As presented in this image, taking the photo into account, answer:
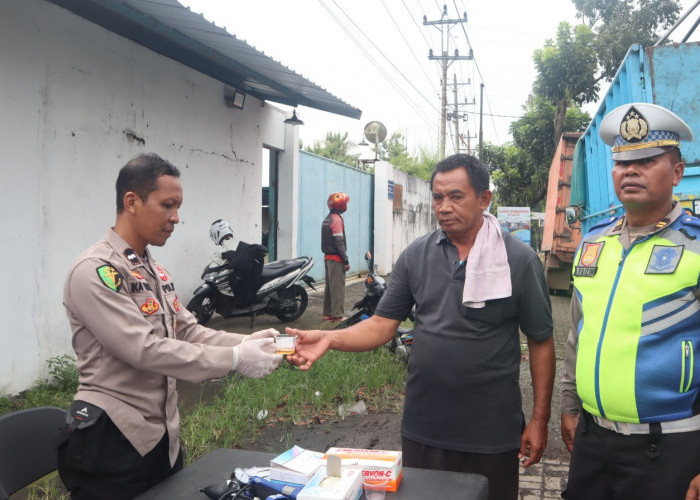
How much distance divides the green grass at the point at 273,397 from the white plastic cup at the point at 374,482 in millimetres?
2263

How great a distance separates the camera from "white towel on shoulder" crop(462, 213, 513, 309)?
2219mm

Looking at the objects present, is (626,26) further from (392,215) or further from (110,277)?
(110,277)

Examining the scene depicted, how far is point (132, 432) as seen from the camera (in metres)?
1.93

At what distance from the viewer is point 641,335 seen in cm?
192

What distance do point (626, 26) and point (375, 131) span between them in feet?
29.2

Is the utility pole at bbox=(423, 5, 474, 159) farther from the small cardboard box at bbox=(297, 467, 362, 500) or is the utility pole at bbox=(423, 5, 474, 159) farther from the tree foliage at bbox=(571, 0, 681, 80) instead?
the small cardboard box at bbox=(297, 467, 362, 500)

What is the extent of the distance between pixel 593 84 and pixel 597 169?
13664 millimetres

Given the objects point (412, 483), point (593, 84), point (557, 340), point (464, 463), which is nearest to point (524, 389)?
point (557, 340)

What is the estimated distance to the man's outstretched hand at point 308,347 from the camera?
2.45 metres

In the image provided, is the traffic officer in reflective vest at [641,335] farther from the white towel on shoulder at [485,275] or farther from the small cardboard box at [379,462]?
the small cardboard box at [379,462]

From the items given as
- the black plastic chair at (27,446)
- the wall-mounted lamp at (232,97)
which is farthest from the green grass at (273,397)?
the wall-mounted lamp at (232,97)

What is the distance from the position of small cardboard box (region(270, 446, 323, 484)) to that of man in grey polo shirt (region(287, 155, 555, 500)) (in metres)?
0.59

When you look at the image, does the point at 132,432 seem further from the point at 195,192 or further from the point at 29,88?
the point at 195,192

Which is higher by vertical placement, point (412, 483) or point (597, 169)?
point (597, 169)
